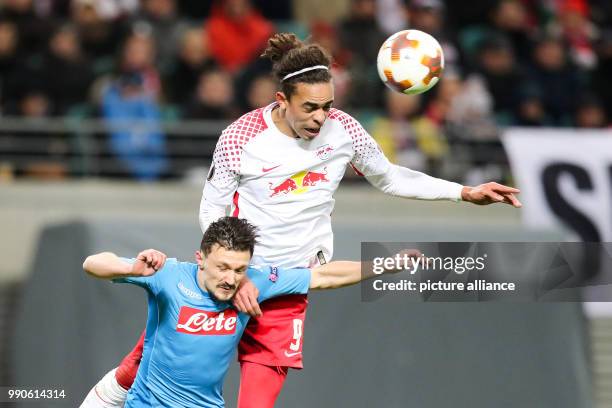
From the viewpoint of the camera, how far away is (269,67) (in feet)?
39.3

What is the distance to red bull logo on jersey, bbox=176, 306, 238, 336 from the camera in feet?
19.9

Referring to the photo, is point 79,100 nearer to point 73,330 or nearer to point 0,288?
point 0,288

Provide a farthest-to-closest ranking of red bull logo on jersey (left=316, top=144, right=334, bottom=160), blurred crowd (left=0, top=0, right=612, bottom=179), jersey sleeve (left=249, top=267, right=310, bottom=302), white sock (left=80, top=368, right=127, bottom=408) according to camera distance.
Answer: blurred crowd (left=0, top=0, right=612, bottom=179) → white sock (left=80, top=368, right=127, bottom=408) → red bull logo on jersey (left=316, top=144, right=334, bottom=160) → jersey sleeve (left=249, top=267, right=310, bottom=302)

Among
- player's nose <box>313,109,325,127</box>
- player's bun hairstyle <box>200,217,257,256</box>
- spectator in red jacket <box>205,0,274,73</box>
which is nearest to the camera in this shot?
player's bun hairstyle <box>200,217,257,256</box>

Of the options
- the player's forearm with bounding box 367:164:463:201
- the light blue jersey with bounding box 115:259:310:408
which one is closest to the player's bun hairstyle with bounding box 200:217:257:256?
the light blue jersey with bounding box 115:259:310:408

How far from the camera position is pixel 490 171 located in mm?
11836

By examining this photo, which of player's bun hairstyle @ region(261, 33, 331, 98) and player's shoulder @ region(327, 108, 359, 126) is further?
player's shoulder @ region(327, 108, 359, 126)

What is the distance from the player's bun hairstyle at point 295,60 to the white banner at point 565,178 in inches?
187

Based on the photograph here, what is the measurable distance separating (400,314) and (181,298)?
3.11 metres

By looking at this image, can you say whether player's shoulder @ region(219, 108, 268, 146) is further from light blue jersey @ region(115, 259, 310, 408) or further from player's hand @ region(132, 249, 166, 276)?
player's hand @ region(132, 249, 166, 276)

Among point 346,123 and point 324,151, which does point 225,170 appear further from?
point 346,123

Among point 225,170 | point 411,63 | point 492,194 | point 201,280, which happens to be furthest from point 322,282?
point 411,63

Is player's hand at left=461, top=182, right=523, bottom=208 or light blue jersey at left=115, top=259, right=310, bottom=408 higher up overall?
player's hand at left=461, top=182, right=523, bottom=208

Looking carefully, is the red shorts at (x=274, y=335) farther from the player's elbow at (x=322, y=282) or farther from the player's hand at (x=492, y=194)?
the player's hand at (x=492, y=194)
